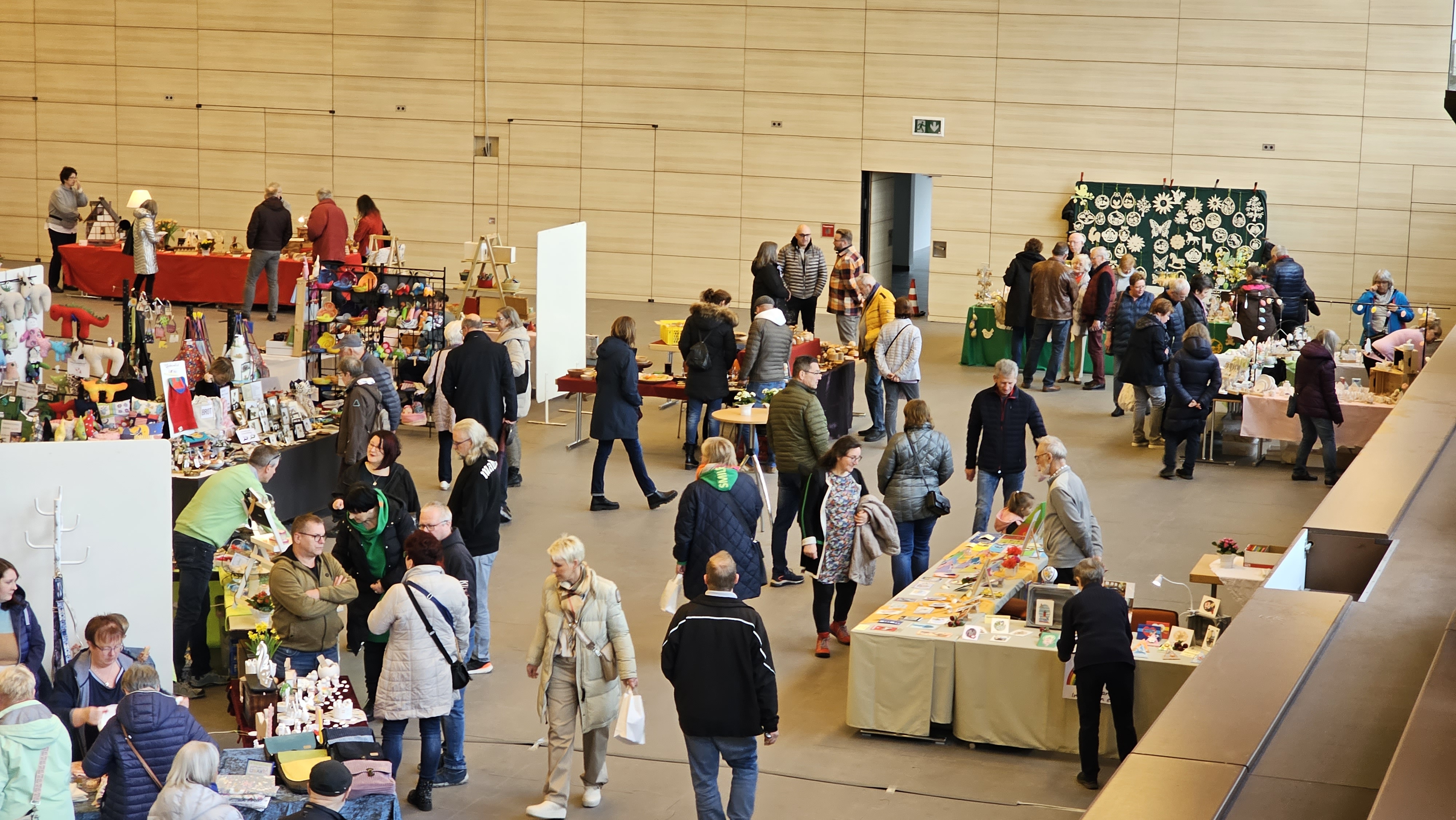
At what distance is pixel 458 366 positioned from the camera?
34.3 feet

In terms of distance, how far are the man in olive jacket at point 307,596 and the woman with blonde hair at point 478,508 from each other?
99 centimetres

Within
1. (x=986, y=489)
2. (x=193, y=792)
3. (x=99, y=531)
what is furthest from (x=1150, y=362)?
(x=193, y=792)

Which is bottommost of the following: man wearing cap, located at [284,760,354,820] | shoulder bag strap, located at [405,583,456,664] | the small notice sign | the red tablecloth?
man wearing cap, located at [284,760,354,820]

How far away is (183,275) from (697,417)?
9.19 meters

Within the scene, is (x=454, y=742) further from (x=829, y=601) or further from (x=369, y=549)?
(x=829, y=601)

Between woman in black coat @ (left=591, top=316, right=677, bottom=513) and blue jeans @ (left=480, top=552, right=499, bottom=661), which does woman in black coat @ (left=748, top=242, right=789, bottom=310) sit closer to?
woman in black coat @ (left=591, top=316, right=677, bottom=513)

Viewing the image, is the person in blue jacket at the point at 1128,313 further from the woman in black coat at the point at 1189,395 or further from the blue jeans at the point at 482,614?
the blue jeans at the point at 482,614

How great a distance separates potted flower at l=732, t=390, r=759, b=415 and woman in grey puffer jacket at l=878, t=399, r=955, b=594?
2.73 m

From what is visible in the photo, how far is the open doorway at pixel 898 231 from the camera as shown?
64.0 feet

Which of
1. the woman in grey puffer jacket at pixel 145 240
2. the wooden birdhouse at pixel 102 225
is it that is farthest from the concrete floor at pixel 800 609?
the wooden birdhouse at pixel 102 225

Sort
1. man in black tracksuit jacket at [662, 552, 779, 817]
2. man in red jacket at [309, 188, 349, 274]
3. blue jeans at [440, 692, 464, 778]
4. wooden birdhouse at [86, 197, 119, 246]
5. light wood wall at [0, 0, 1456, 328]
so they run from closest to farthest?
man in black tracksuit jacket at [662, 552, 779, 817], blue jeans at [440, 692, 464, 778], light wood wall at [0, 0, 1456, 328], man in red jacket at [309, 188, 349, 274], wooden birdhouse at [86, 197, 119, 246]

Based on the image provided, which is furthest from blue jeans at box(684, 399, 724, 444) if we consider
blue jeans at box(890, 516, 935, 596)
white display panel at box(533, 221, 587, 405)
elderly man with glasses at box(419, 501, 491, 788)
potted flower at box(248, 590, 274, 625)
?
potted flower at box(248, 590, 274, 625)

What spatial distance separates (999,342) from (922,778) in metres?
9.65

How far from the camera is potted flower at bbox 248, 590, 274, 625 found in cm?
741
